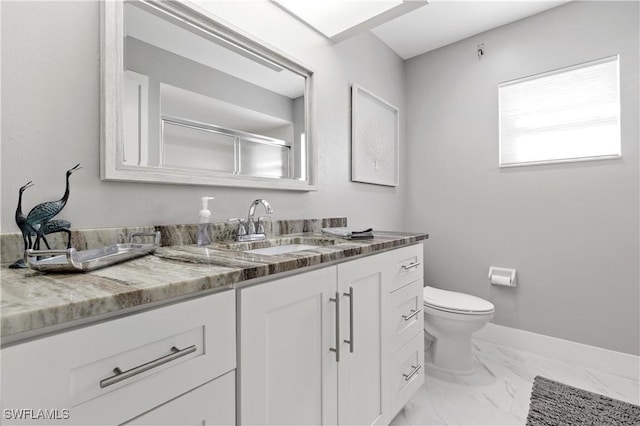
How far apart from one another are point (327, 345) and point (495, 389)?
4.70ft

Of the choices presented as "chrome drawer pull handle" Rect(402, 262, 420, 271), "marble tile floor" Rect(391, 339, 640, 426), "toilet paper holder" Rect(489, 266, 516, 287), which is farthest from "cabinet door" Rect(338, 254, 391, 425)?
"toilet paper holder" Rect(489, 266, 516, 287)

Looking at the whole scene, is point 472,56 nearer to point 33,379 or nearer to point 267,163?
point 267,163

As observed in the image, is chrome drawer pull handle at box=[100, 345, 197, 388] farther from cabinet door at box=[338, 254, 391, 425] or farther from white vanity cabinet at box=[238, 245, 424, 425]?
cabinet door at box=[338, 254, 391, 425]

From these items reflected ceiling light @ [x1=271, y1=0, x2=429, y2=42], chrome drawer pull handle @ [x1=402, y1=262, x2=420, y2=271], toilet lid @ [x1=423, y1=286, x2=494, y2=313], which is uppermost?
reflected ceiling light @ [x1=271, y1=0, x2=429, y2=42]

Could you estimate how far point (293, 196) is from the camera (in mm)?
1693

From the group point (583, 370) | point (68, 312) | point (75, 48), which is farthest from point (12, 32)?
point (583, 370)

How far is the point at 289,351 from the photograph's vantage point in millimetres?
849

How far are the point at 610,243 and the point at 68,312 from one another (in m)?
2.72

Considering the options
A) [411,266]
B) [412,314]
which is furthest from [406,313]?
[411,266]

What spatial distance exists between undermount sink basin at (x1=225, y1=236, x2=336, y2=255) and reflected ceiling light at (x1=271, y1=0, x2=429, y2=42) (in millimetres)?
1218

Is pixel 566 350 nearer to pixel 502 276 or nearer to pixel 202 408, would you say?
pixel 502 276

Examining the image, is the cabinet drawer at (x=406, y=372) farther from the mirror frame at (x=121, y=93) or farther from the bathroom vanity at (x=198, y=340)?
the mirror frame at (x=121, y=93)

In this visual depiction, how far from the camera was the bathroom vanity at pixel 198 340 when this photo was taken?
0.45 metres

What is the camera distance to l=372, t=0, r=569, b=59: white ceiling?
2074 millimetres
